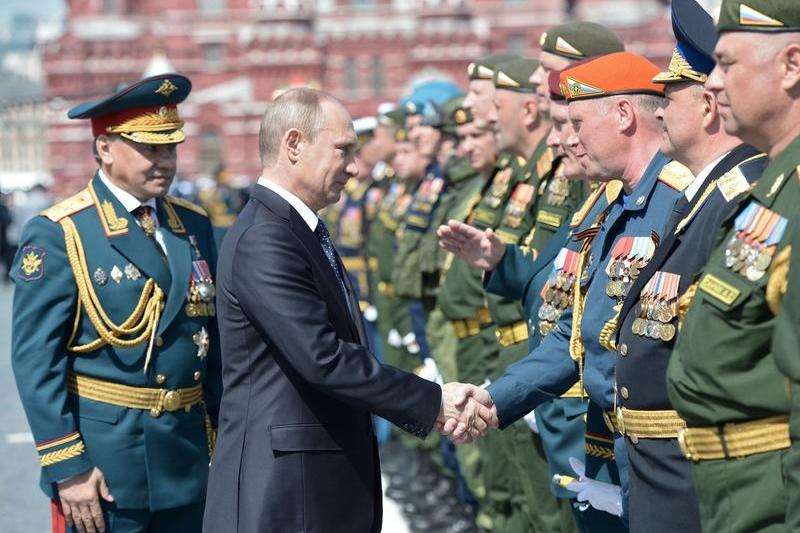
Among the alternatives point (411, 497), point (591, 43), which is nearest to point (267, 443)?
point (591, 43)

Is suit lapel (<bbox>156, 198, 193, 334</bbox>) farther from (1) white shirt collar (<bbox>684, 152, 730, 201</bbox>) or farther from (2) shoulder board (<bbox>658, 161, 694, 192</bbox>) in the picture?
(1) white shirt collar (<bbox>684, 152, 730, 201</bbox>)

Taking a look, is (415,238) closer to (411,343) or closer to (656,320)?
(411,343)

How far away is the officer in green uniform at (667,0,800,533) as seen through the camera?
2887mm

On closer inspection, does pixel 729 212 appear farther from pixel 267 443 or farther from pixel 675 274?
pixel 267 443

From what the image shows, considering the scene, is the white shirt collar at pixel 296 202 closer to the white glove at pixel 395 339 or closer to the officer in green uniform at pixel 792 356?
the officer in green uniform at pixel 792 356

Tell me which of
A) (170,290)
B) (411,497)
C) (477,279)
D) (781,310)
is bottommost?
(411,497)

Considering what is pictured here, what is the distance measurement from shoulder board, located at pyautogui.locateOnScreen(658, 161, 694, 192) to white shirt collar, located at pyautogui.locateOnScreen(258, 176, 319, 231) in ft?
3.60

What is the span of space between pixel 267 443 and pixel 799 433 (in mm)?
1619

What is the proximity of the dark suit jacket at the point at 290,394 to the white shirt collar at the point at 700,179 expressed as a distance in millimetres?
967

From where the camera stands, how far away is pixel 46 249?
15.3ft

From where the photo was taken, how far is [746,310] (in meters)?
2.90

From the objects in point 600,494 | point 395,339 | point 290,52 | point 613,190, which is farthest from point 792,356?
point 290,52

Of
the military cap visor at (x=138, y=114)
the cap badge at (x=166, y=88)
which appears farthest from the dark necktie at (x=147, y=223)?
the cap badge at (x=166, y=88)

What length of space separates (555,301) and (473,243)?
635mm
